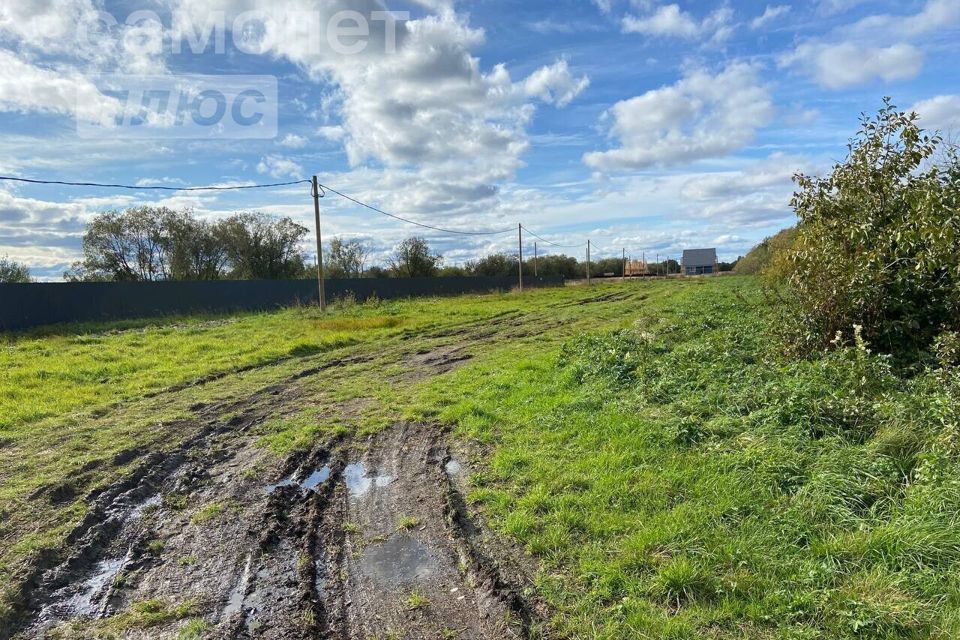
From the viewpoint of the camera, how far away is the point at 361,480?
15.1 feet

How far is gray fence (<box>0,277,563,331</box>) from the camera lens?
17375 millimetres

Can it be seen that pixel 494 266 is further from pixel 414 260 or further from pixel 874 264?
pixel 874 264

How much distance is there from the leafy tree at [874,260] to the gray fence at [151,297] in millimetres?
22114

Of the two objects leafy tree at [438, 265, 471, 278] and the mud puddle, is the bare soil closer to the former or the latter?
the mud puddle

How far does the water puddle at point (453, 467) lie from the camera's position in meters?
4.64

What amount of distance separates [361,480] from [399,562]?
4.73 ft

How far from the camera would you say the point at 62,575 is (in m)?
3.20

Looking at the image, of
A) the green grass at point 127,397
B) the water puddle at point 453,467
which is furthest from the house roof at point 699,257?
the water puddle at point 453,467

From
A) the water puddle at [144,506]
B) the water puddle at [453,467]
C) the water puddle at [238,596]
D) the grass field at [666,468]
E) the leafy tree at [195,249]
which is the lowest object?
the water puddle at [238,596]

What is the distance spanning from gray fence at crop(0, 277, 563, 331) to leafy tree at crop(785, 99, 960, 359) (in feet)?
72.6

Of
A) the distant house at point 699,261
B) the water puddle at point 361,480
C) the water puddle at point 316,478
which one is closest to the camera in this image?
the water puddle at point 361,480

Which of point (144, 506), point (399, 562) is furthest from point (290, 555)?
point (144, 506)

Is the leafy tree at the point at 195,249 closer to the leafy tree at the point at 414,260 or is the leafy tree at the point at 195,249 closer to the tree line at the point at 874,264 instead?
the leafy tree at the point at 414,260

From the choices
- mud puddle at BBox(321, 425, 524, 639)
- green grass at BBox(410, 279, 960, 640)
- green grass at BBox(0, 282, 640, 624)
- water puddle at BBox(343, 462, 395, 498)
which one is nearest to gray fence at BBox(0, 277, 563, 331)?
green grass at BBox(0, 282, 640, 624)
